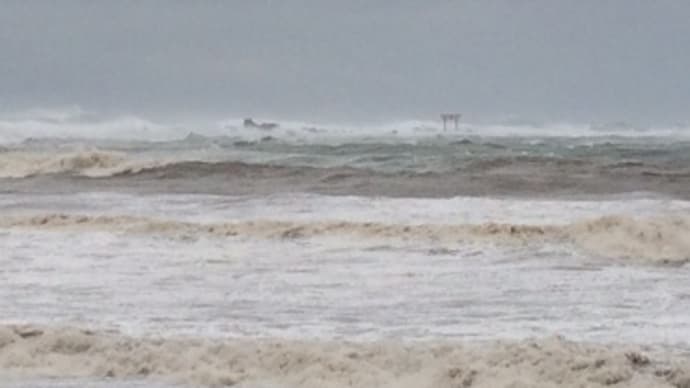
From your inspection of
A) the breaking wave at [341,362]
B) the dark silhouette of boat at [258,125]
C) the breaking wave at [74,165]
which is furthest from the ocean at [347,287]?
the dark silhouette of boat at [258,125]

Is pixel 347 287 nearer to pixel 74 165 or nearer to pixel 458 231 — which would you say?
pixel 458 231

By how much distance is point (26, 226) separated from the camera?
17.8 m

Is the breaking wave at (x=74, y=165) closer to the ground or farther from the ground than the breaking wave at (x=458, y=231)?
closer to the ground

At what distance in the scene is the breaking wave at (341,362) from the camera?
8.49 meters

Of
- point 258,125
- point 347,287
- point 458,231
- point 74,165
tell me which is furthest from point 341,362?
point 258,125

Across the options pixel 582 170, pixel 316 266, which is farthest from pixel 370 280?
pixel 582 170

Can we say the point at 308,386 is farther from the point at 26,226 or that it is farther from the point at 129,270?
the point at 26,226

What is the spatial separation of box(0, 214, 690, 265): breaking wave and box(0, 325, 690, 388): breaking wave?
5302 millimetres

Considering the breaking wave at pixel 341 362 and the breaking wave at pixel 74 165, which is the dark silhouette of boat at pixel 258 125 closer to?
the breaking wave at pixel 74 165

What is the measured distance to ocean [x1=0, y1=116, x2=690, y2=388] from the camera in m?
8.84

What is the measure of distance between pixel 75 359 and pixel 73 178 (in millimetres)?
22732

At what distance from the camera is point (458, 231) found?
16.5 metres

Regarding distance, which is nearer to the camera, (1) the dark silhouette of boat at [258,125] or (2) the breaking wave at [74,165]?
(2) the breaking wave at [74,165]

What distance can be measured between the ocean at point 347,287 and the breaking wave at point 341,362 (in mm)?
17
